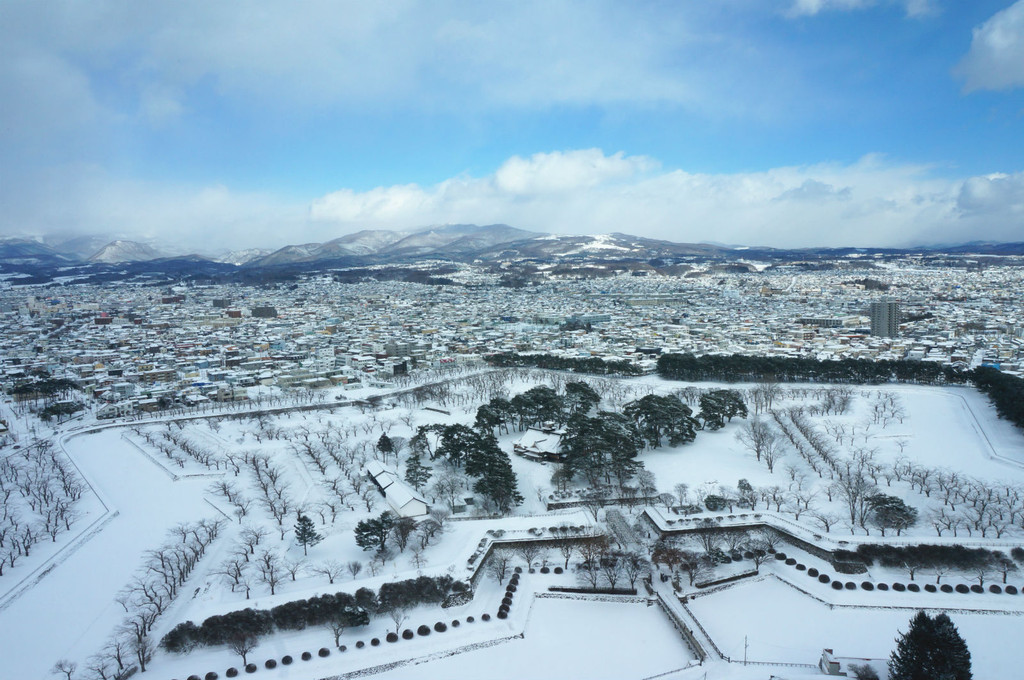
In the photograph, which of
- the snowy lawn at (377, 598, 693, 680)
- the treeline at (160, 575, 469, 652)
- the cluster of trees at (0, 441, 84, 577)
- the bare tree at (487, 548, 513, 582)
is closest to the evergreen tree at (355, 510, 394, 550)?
the treeline at (160, 575, 469, 652)

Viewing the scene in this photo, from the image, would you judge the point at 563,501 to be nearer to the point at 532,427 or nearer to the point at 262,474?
the point at 532,427

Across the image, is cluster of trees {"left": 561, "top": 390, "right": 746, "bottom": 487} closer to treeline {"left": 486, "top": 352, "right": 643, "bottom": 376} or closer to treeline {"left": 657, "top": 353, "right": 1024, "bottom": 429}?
treeline {"left": 657, "top": 353, "right": 1024, "bottom": 429}

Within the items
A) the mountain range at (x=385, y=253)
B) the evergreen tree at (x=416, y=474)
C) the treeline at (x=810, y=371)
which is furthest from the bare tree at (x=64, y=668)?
the mountain range at (x=385, y=253)

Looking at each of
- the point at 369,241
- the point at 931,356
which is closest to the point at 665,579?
the point at 931,356

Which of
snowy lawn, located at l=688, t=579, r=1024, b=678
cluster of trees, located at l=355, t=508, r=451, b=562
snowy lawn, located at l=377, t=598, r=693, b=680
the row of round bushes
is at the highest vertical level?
cluster of trees, located at l=355, t=508, r=451, b=562

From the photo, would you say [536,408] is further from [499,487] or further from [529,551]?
[529,551]

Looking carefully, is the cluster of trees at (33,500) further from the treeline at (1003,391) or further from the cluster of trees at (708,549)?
the treeline at (1003,391)
